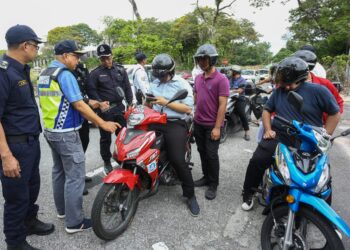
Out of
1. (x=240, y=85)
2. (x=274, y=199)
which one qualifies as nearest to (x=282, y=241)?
(x=274, y=199)

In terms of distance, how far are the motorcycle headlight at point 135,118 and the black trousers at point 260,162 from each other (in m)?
1.24

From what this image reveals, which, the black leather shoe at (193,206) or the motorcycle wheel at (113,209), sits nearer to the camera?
the motorcycle wheel at (113,209)

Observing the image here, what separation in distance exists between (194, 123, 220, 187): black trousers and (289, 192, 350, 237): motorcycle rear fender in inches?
57.3

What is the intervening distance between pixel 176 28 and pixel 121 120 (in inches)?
1228

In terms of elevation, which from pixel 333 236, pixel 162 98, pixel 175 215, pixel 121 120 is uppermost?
pixel 162 98

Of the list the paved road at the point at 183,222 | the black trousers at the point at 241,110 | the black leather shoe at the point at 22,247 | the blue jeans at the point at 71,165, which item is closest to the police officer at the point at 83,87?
the paved road at the point at 183,222

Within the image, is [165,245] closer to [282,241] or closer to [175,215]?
[175,215]

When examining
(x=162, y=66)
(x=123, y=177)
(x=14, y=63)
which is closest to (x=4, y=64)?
(x=14, y=63)

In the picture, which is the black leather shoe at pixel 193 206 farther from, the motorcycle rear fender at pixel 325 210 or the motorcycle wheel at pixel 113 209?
the motorcycle rear fender at pixel 325 210

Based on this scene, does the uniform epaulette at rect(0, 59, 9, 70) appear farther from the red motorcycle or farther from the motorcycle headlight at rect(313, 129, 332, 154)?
the motorcycle headlight at rect(313, 129, 332, 154)

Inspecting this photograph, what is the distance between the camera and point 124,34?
49.5 ft

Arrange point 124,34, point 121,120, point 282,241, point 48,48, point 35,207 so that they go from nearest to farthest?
point 282,241 → point 35,207 → point 121,120 → point 124,34 → point 48,48

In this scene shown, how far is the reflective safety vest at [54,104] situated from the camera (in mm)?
2352

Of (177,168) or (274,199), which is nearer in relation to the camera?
(274,199)
